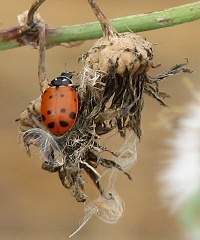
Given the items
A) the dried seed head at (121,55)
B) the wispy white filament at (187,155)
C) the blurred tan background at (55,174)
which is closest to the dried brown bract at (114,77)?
the dried seed head at (121,55)

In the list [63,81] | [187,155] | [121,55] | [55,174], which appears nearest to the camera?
[121,55]

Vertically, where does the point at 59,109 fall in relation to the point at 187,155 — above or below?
below

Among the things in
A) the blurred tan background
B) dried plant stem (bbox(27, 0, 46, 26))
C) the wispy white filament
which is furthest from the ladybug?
the blurred tan background

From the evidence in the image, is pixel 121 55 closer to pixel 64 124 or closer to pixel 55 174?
pixel 64 124

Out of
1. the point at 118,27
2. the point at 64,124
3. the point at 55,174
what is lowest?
the point at 64,124

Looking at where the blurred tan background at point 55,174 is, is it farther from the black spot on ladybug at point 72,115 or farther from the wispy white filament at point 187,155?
the black spot on ladybug at point 72,115

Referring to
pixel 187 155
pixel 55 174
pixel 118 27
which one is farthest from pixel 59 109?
pixel 55 174

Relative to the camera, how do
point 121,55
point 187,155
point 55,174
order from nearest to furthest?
point 121,55 < point 187,155 < point 55,174
